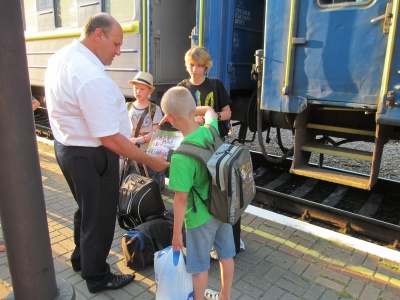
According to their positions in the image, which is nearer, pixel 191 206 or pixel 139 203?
pixel 191 206

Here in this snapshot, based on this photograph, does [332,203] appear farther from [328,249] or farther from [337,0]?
[337,0]

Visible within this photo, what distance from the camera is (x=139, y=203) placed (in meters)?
3.09

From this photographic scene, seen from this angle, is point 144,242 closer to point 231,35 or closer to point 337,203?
point 337,203

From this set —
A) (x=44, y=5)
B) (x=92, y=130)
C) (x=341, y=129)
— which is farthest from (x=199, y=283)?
(x=44, y=5)

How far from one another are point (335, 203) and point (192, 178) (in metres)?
2.92

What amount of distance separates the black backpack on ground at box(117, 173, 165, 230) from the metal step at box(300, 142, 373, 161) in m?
1.77

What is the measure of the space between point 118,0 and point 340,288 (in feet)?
16.1

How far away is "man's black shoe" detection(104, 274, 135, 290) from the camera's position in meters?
2.62

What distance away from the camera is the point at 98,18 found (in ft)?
7.34

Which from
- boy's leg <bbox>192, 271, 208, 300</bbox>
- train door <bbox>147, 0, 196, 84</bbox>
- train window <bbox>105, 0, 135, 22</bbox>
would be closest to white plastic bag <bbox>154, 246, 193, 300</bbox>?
boy's leg <bbox>192, 271, 208, 300</bbox>

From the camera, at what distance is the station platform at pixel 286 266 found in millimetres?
2627

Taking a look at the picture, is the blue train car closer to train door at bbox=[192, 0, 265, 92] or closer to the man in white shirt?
train door at bbox=[192, 0, 265, 92]

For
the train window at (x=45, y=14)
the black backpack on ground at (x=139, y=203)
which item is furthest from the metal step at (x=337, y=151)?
the train window at (x=45, y=14)

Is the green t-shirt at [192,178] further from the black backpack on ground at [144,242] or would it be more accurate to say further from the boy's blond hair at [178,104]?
the black backpack on ground at [144,242]
